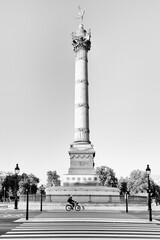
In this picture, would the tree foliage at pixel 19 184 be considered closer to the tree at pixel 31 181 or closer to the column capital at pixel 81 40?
the tree at pixel 31 181

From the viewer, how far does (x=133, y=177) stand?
12756cm

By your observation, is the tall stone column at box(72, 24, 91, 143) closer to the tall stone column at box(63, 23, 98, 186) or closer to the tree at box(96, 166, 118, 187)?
the tall stone column at box(63, 23, 98, 186)

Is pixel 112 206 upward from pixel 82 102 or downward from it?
downward

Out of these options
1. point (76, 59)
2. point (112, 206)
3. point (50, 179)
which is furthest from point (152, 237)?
point (50, 179)

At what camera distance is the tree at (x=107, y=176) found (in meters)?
115

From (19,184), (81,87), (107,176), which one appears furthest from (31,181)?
(81,87)

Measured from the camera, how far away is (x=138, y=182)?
395 ft

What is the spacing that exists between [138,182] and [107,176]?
39.4 feet

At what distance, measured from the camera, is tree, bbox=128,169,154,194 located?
11831cm

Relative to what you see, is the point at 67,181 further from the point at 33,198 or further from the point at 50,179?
the point at 50,179

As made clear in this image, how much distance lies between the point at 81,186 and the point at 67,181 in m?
3.13

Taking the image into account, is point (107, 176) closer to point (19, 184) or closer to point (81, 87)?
point (19, 184)

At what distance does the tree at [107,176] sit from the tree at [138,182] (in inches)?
308

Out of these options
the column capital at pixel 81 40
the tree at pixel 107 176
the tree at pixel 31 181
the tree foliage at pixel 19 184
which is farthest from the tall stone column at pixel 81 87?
the tree at pixel 31 181
